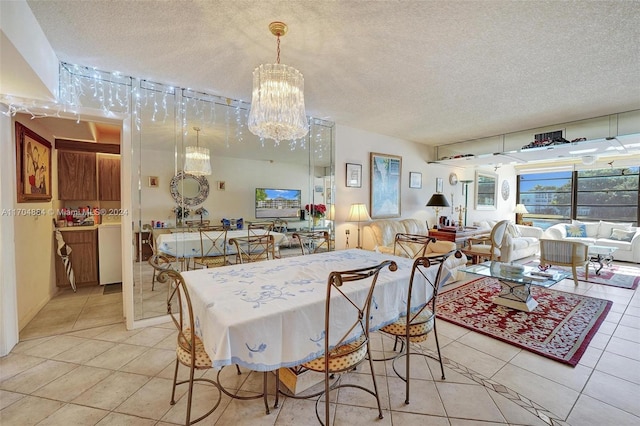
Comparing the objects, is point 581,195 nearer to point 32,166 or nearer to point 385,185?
point 385,185

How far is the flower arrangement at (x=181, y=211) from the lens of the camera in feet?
9.94

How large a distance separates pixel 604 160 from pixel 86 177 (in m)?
10.3

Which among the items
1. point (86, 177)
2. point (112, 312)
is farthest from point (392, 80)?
point (86, 177)

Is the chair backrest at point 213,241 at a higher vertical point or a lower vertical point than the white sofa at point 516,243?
higher

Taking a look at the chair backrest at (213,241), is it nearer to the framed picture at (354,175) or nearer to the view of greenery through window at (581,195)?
the framed picture at (354,175)

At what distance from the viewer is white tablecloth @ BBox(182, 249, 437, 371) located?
1.25m

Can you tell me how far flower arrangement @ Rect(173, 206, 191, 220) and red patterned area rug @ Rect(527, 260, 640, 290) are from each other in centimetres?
557

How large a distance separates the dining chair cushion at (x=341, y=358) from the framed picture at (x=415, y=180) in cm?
451

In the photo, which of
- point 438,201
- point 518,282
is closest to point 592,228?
point 438,201

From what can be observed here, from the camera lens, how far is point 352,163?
453 cm

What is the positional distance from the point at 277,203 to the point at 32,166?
106 inches

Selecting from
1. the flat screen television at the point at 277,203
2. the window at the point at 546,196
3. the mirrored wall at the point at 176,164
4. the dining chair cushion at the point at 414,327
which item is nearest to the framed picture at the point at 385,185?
the flat screen television at the point at 277,203

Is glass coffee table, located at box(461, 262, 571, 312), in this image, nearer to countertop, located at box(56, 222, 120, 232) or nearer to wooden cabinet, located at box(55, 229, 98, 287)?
countertop, located at box(56, 222, 120, 232)

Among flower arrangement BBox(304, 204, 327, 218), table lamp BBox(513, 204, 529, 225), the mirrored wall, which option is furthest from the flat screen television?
table lamp BBox(513, 204, 529, 225)
